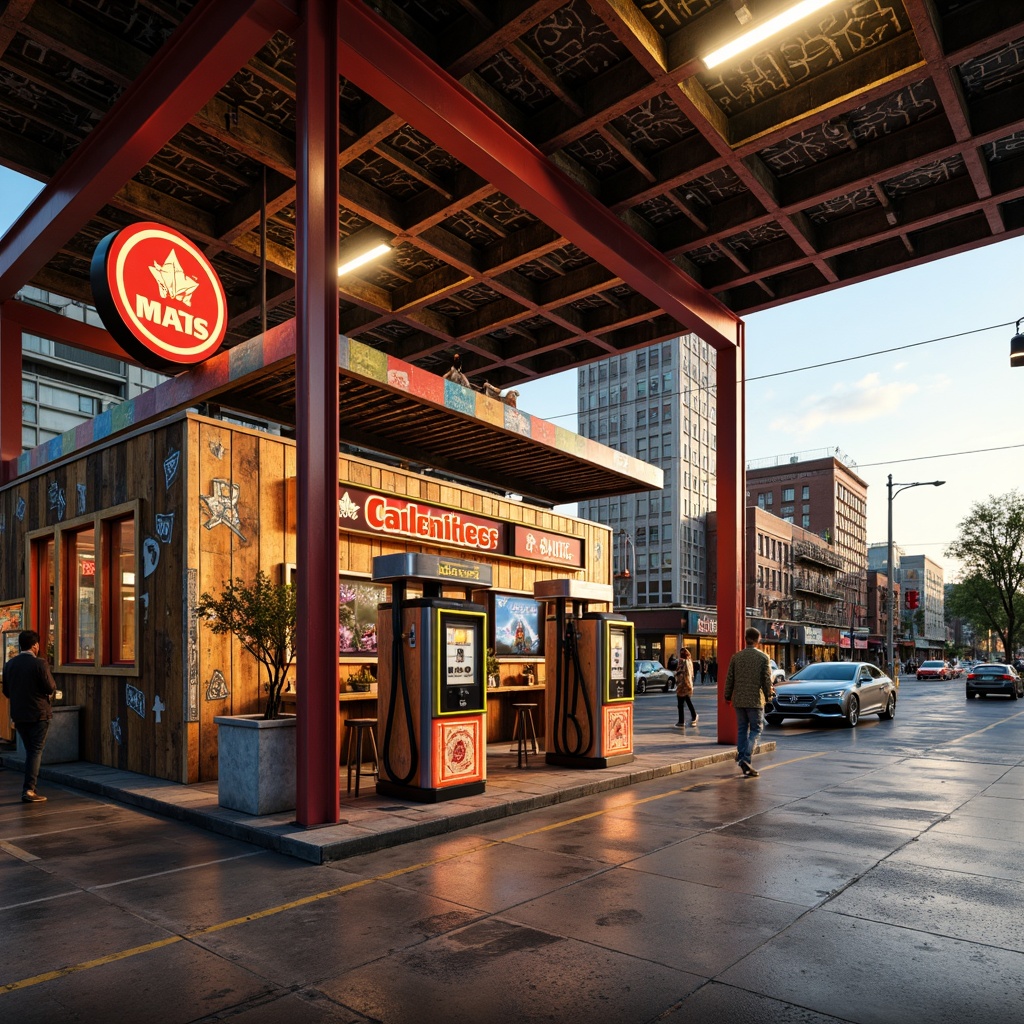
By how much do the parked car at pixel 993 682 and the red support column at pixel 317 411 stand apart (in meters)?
34.3

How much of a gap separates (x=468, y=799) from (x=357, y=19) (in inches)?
327

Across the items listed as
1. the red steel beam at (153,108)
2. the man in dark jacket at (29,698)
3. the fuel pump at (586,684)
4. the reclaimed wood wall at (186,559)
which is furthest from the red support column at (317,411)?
the fuel pump at (586,684)

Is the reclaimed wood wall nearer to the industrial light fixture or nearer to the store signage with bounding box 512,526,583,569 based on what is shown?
the store signage with bounding box 512,526,583,569

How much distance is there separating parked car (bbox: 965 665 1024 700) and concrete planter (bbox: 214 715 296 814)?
34.0 m

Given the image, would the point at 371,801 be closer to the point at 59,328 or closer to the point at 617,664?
the point at 617,664

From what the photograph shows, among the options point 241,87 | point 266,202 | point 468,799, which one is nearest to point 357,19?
point 241,87

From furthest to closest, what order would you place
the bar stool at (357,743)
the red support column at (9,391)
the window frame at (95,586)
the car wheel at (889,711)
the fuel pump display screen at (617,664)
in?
the car wheel at (889,711) < the red support column at (9,391) < the fuel pump display screen at (617,664) < the window frame at (95,586) < the bar stool at (357,743)

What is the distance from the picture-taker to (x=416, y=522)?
13.1 metres

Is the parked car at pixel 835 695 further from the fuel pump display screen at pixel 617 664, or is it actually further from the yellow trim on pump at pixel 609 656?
the fuel pump display screen at pixel 617 664

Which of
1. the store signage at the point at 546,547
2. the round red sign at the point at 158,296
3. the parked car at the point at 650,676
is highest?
the round red sign at the point at 158,296

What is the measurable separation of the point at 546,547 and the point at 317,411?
8809 mm

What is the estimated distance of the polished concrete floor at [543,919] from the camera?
4.24 m

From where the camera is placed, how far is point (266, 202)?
12.3 meters

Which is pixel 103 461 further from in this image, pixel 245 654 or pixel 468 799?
pixel 468 799
